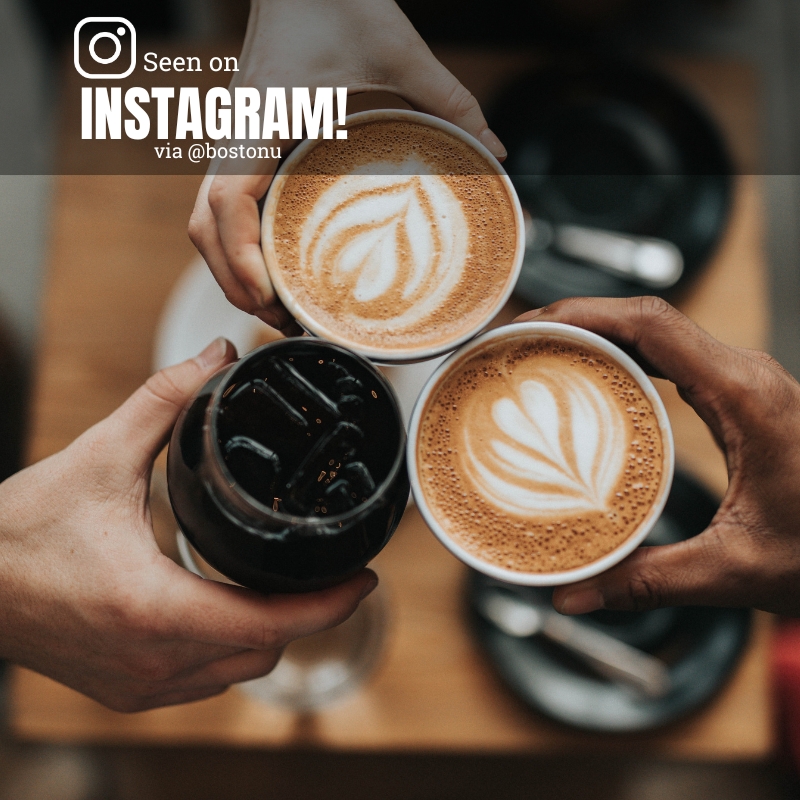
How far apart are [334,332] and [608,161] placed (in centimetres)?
50

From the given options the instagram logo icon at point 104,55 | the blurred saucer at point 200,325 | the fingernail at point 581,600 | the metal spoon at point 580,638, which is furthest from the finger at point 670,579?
the instagram logo icon at point 104,55

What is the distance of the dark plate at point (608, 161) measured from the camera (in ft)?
2.68

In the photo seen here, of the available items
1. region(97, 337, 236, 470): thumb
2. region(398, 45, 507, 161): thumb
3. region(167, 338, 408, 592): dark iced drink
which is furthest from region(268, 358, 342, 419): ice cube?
region(398, 45, 507, 161): thumb

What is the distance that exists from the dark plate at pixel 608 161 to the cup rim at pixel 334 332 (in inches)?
10.6

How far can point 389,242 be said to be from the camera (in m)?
0.54

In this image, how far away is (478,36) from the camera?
0.92 meters

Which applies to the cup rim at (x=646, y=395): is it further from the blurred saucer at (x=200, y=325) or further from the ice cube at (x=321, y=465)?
the blurred saucer at (x=200, y=325)

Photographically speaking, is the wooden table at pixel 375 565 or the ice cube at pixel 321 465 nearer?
the ice cube at pixel 321 465

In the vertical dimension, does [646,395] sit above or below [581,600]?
above

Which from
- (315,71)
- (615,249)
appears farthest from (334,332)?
(615,249)

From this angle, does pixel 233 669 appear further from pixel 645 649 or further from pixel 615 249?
pixel 615 249

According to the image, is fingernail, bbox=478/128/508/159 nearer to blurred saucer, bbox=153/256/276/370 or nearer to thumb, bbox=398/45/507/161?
thumb, bbox=398/45/507/161

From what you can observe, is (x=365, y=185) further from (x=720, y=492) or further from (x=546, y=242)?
(x=720, y=492)

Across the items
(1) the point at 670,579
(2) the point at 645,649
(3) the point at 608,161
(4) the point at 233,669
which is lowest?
(2) the point at 645,649
